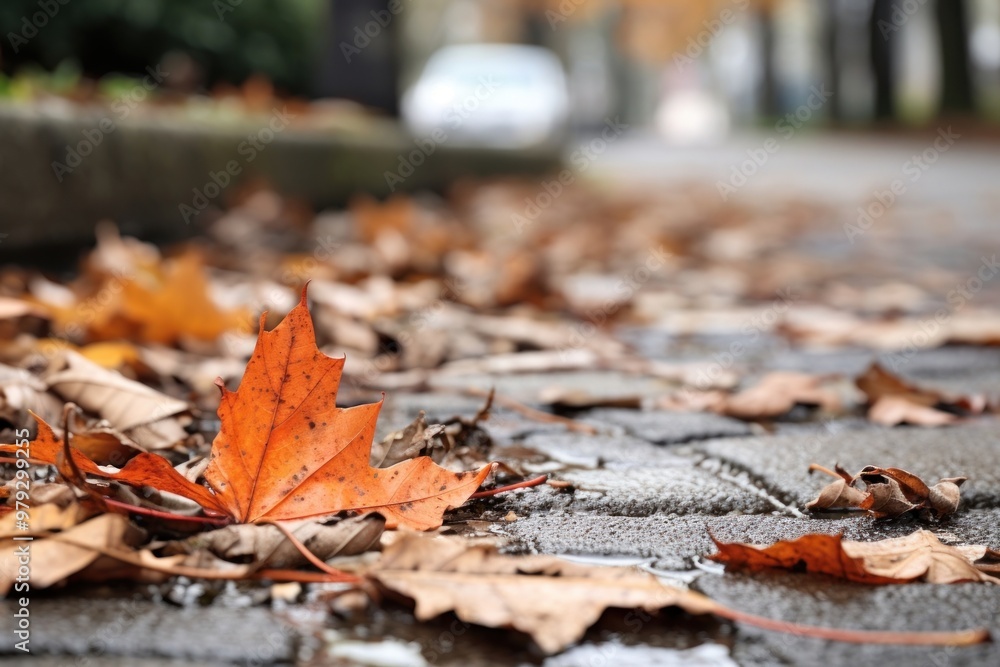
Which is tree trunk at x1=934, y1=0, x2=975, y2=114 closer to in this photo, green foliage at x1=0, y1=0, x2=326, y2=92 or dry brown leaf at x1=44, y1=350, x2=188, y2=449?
green foliage at x1=0, y1=0, x2=326, y2=92

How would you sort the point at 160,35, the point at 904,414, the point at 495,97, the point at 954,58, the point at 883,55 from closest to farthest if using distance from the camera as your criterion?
1. the point at 904,414
2. the point at 160,35
3. the point at 495,97
4. the point at 954,58
5. the point at 883,55

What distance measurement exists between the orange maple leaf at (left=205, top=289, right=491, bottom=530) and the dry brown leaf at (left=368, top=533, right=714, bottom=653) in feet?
0.47

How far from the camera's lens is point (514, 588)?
0.97 meters

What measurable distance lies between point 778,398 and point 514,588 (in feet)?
3.73

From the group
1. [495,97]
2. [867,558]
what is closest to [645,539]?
[867,558]

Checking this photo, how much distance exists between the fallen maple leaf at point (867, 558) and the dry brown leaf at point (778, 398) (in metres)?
0.79

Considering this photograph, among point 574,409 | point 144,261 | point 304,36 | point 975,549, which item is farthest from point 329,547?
point 304,36

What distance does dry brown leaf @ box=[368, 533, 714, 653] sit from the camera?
0.93m

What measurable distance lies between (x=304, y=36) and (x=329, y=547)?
10.5 metres

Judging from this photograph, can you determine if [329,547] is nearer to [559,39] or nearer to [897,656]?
→ [897,656]

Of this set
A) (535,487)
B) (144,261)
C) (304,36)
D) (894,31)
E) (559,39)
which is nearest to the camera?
(535,487)

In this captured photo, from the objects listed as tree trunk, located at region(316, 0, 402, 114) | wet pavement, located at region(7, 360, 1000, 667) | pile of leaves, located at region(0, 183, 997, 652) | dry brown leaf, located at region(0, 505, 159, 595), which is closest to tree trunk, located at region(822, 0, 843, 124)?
tree trunk, located at region(316, 0, 402, 114)

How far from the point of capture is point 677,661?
917mm

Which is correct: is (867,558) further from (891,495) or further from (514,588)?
(514,588)
